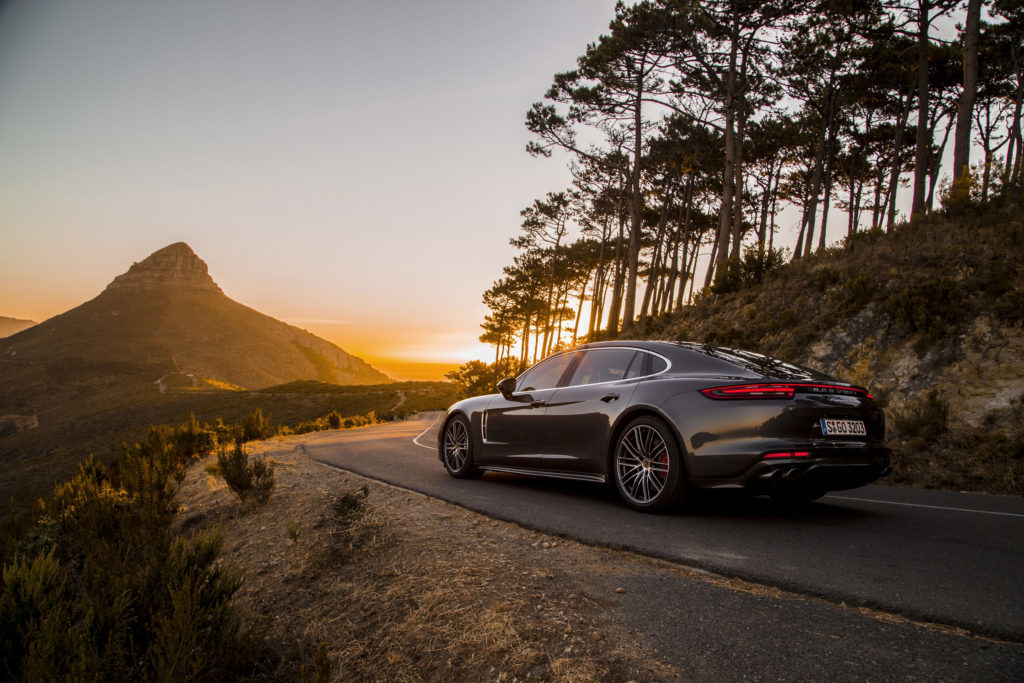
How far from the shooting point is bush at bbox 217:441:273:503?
22.5 ft

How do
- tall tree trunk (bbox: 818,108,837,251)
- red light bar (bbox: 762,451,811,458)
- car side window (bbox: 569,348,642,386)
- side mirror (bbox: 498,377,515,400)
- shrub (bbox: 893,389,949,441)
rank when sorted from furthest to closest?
tall tree trunk (bbox: 818,108,837,251)
shrub (bbox: 893,389,949,441)
side mirror (bbox: 498,377,515,400)
car side window (bbox: 569,348,642,386)
red light bar (bbox: 762,451,811,458)

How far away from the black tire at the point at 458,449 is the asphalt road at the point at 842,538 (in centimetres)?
30

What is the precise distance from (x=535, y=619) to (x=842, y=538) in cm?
262

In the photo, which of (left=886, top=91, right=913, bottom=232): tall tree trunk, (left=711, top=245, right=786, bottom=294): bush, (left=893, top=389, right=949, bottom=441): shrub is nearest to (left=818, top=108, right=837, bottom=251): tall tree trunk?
(left=886, top=91, right=913, bottom=232): tall tree trunk

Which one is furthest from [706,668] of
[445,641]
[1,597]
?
[1,597]

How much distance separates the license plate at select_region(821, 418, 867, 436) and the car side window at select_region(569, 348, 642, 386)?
1693 millimetres

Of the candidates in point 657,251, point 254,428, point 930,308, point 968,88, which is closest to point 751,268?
Answer: point 968,88

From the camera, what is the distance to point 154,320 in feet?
529

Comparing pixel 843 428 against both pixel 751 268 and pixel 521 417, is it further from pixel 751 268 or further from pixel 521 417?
pixel 751 268

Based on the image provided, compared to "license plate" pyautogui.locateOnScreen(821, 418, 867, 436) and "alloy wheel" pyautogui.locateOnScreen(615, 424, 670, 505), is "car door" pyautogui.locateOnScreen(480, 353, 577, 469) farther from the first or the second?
"license plate" pyautogui.locateOnScreen(821, 418, 867, 436)

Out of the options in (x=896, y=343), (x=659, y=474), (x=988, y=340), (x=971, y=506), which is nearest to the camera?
(x=659, y=474)

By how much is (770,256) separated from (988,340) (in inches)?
370

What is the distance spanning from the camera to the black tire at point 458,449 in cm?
734

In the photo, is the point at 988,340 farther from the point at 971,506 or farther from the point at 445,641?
the point at 445,641
